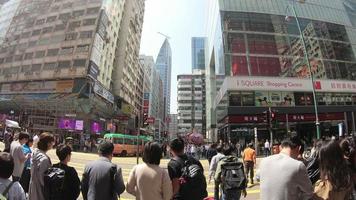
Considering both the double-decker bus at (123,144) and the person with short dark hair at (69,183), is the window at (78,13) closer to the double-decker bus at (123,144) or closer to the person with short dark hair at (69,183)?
the double-decker bus at (123,144)

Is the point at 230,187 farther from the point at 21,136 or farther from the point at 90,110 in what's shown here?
the point at 90,110

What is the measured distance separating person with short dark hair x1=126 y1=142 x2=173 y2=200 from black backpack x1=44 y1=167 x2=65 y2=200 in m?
0.87

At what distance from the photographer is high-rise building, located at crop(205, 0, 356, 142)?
4038 centimetres

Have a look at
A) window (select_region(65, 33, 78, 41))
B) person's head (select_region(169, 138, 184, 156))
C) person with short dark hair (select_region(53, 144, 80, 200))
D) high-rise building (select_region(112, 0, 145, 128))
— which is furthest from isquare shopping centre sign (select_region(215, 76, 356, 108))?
person with short dark hair (select_region(53, 144, 80, 200))

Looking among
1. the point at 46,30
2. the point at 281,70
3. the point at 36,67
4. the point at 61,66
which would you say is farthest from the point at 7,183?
the point at 46,30

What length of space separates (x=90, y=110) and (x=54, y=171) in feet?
153

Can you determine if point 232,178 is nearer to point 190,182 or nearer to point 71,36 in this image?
point 190,182

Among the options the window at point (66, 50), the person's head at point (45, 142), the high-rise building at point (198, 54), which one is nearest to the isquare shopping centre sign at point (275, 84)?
the window at point (66, 50)

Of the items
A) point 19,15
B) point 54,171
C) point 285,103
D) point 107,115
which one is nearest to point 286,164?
point 54,171

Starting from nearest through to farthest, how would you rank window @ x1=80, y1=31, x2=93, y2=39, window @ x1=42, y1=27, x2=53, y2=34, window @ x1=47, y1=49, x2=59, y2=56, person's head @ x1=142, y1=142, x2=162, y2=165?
1. person's head @ x1=142, y1=142, x2=162, y2=165
2. window @ x1=80, y1=31, x2=93, y2=39
3. window @ x1=47, y1=49, x2=59, y2=56
4. window @ x1=42, y1=27, x2=53, y2=34

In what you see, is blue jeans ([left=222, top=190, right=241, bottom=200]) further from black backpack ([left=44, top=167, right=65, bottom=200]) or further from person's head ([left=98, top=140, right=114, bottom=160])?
→ black backpack ([left=44, top=167, right=65, bottom=200])

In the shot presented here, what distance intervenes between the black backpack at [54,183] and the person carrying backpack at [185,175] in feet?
4.56

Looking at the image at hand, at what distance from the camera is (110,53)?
61469 mm

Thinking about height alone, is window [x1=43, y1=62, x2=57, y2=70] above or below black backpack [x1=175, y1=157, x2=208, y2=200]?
above
